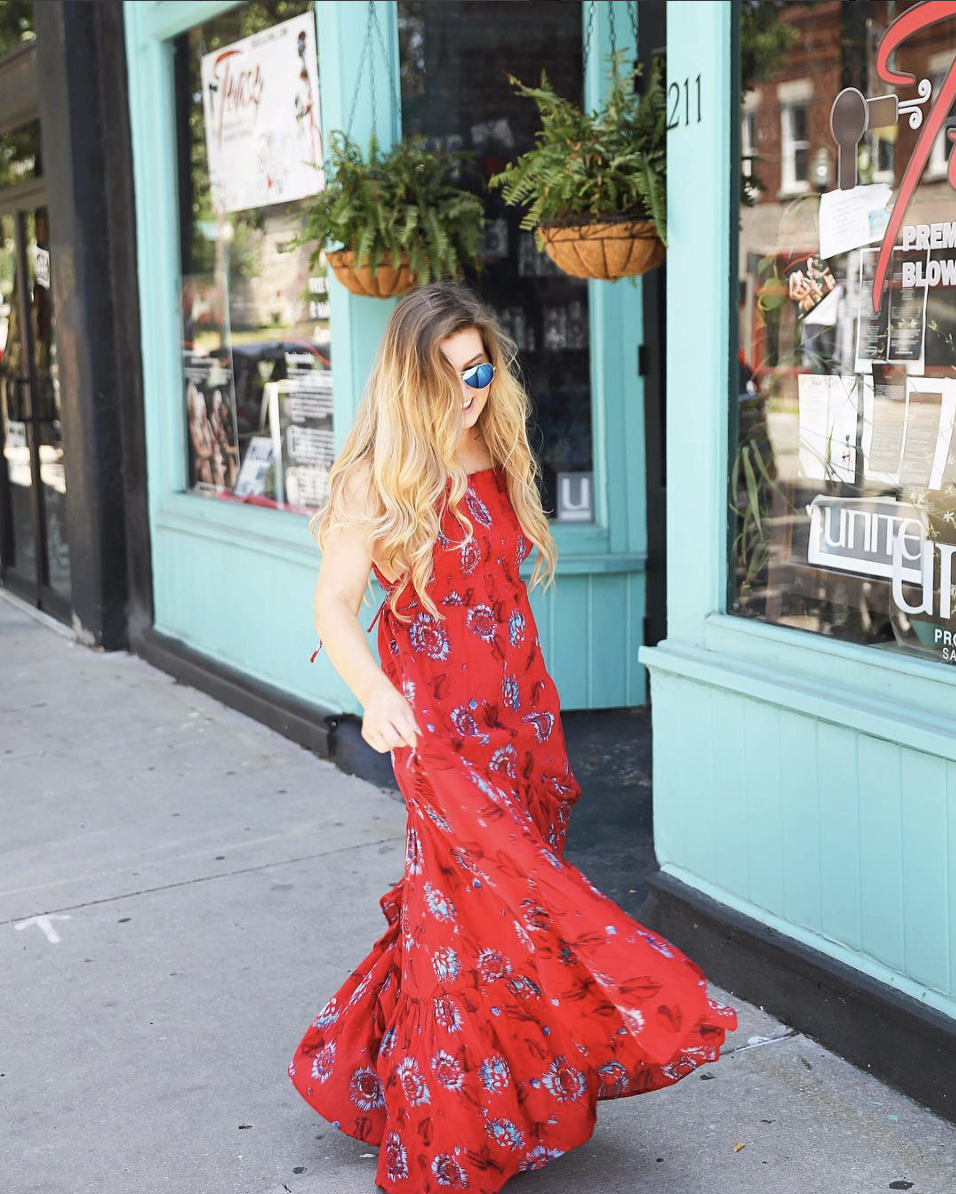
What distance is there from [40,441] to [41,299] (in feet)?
2.74

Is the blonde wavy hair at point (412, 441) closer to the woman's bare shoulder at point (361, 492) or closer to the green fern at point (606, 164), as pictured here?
the woman's bare shoulder at point (361, 492)

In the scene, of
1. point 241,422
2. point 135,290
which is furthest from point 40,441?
point 241,422

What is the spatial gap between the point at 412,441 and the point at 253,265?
3960 millimetres

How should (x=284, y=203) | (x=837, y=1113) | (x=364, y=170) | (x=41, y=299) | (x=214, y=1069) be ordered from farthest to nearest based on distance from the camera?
(x=41, y=299)
(x=284, y=203)
(x=364, y=170)
(x=214, y=1069)
(x=837, y=1113)

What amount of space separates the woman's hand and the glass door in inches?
237

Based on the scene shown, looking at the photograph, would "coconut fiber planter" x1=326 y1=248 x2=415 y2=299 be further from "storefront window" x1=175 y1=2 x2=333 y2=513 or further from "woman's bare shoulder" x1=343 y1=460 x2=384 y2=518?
"woman's bare shoulder" x1=343 y1=460 x2=384 y2=518

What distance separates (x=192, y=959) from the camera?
159 inches

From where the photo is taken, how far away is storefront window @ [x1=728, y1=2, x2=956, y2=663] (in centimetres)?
313

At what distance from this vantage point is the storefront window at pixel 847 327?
10.3 feet

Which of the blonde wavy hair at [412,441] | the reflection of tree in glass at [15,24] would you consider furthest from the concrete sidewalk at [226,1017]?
the reflection of tree in glass at [15,24]

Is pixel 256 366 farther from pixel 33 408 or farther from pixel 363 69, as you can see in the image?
pixel 33 408

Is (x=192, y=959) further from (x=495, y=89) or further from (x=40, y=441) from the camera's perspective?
(x=40, y=441)

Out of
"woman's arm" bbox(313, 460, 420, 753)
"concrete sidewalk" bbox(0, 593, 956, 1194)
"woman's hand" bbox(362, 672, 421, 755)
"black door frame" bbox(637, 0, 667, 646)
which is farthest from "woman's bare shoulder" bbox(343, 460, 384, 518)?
"black door frame" bbox(637, 0, 667, 646)

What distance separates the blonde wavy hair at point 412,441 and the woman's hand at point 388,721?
25 cm
